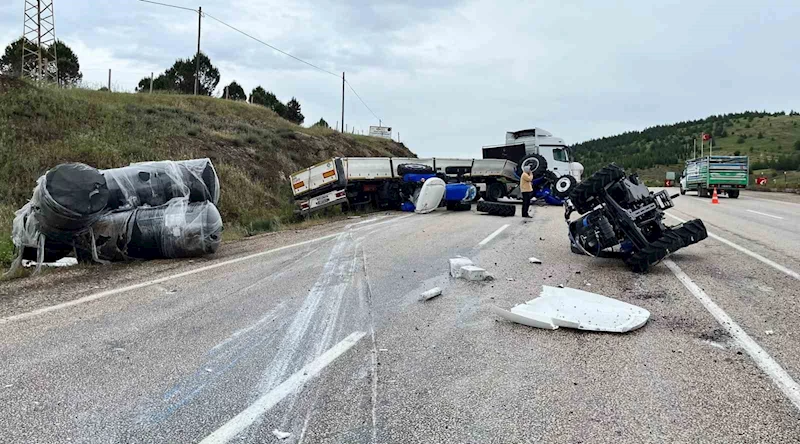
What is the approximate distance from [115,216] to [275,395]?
608 cm

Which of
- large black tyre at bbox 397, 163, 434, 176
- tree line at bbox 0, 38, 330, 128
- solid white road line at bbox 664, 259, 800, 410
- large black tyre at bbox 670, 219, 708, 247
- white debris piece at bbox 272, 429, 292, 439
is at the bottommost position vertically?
white debris piece at bbox 272, 429, 292, 439

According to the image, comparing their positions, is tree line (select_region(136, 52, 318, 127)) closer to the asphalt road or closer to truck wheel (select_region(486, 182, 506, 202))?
truck wheel (select_region(486, 182, 506, 202))

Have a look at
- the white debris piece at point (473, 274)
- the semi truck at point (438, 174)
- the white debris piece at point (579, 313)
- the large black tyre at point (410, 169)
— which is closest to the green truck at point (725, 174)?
the semi truck at point (438, 174)

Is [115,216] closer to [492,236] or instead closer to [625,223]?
[492,236]

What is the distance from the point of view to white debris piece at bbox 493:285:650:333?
4.78 metres

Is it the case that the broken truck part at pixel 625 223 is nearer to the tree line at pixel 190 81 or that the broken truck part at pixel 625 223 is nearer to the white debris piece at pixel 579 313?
the white debris piece at pixel 579 313

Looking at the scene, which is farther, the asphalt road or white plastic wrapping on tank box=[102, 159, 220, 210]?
white plastic wrapping on tank box=[102, 159, 220, 210]

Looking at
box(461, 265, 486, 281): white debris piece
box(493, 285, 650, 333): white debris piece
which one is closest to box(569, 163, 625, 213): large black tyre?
box(461, 265, 486, 281): white debris piece

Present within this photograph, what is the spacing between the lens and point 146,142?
19.2 metres

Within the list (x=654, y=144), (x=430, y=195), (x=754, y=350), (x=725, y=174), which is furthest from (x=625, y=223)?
(x=654, y=144)

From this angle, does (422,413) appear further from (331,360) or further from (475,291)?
(475,291)

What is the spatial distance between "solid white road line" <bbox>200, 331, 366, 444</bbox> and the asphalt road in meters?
0.02

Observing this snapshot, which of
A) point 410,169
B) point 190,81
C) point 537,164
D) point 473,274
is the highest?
point 190,81

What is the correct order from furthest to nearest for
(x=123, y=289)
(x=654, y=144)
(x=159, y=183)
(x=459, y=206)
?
(x=654, y=144) < (x=459, y=206) < (x=159, y=183) < (x=123, y=289)
